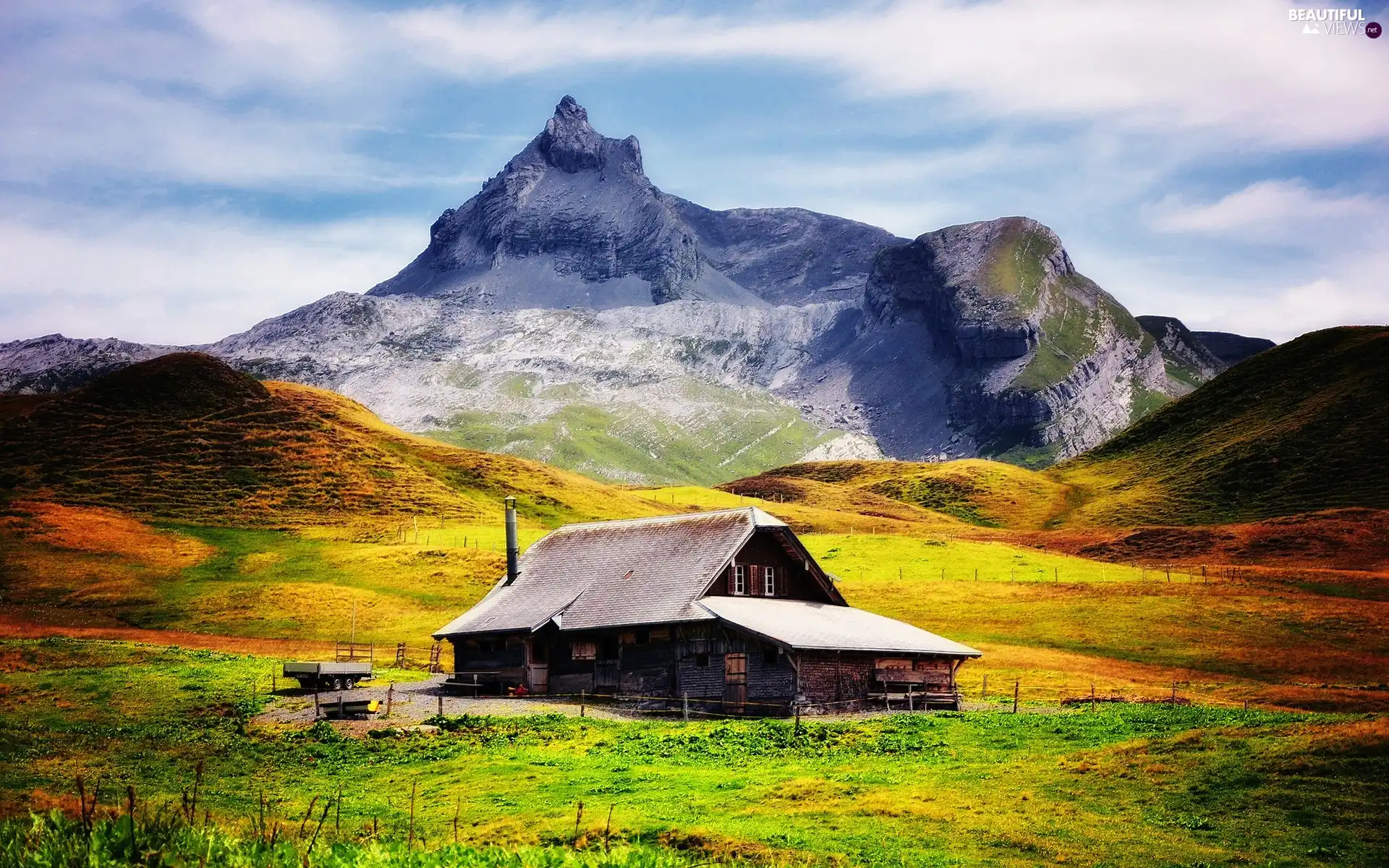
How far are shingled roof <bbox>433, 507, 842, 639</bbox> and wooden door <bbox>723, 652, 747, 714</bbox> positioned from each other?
2423mm

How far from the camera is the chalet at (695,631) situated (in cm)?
5494

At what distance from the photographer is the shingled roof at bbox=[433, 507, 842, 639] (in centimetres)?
5984

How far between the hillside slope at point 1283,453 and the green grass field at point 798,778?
11894cm

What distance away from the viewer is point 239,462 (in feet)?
452

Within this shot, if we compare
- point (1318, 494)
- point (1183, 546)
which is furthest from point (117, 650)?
point (1318, 494)

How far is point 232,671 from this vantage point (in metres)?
60.4

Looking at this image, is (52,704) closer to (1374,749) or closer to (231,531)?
(1374,749)

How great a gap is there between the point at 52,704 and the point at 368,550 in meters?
57.5

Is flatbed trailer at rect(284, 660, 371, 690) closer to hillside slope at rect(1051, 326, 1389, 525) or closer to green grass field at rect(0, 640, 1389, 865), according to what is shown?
green grass field at rect(0, 640, 1389, 865)

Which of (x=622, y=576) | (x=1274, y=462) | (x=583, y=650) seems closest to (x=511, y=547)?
(x=622, y=576)

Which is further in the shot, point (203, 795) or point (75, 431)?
point (75, 431)

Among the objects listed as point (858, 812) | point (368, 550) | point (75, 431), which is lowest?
point (858, 812)

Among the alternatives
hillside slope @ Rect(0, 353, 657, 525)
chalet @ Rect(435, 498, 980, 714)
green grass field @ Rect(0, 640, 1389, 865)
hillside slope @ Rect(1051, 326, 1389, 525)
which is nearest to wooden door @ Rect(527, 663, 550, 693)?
chalet @ Rect(435, 498, 980, 714)

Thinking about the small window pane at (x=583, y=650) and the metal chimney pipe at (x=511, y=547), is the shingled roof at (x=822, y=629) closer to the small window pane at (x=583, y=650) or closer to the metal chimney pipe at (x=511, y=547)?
the small window pane at (x=583, y=650)
